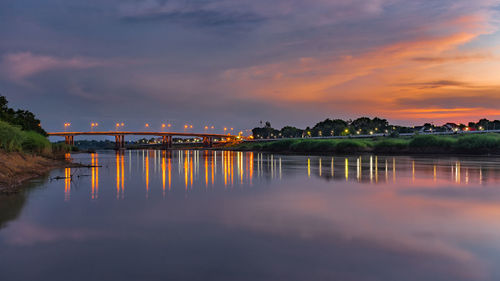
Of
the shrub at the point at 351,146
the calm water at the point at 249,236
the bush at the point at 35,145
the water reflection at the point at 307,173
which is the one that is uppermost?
the bush at the point at 35,145

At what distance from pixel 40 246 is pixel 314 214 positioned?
11378 mm

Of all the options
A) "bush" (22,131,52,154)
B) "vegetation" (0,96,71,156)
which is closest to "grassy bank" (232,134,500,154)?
"vegetation" (0,96,71,156)

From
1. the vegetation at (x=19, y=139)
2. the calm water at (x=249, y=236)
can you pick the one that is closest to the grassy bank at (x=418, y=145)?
the calm water at (x=249, y=236)

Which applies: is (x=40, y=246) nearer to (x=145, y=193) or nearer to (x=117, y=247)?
(x=117, y=247)

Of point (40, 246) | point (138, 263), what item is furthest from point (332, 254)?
point (40, 246)

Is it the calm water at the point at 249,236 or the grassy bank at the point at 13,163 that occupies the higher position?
the grassy bank at the point at 13,163

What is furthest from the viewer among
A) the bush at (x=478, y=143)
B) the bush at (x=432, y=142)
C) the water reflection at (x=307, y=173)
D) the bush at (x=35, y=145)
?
the bush at (x=432, y=142)

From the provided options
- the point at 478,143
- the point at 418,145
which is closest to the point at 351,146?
the point at 418,145

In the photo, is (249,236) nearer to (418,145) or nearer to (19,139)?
(19,139)

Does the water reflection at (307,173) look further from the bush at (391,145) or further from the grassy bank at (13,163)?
the bush at (391,145)

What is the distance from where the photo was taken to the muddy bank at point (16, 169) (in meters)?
24.1

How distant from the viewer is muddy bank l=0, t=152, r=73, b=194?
2406 centimetres

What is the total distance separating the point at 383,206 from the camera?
20281 mm

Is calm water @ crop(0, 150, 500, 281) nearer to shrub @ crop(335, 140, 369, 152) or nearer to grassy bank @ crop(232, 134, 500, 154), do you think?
grassy bank @ crop(232, 134, 500, 154)
